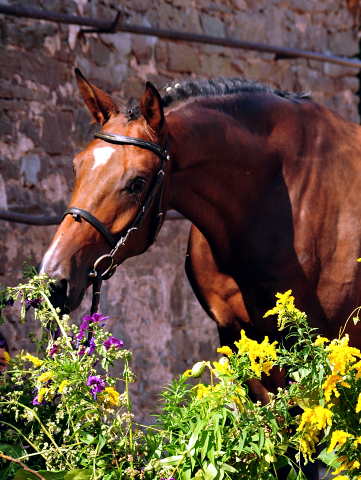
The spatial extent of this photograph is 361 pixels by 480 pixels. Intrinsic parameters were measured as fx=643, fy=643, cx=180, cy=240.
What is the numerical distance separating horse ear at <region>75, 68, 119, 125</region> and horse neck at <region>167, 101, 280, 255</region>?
0.74 ft

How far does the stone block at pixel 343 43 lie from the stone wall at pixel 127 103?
333mm

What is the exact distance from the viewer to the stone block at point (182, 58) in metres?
4.67

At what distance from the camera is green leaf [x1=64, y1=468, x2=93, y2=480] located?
1.48 metres

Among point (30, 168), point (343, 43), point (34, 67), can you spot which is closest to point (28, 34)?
point (34, 67)

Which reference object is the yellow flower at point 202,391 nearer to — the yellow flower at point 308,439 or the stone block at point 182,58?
the yellow flower at point 308,439

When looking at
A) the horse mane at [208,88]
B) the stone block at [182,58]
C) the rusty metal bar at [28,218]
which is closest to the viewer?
the horse mane at [208,88]

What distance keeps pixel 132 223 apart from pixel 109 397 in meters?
0.77

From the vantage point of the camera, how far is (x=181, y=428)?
1.55 meters

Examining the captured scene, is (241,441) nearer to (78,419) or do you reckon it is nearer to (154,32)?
(78,419)

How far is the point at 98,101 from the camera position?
2.37 meters

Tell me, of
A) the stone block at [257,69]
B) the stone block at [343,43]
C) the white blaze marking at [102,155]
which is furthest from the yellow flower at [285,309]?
the stone block at [343,43]

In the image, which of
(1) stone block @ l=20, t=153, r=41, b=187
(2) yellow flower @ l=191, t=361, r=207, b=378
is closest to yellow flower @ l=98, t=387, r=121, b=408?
(2) yellow flower @ l=191, t=361, r=207, b=378

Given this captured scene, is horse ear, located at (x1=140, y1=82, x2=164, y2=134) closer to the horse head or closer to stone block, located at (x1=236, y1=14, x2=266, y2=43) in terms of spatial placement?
the horse head

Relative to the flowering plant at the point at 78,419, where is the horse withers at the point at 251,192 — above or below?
above
